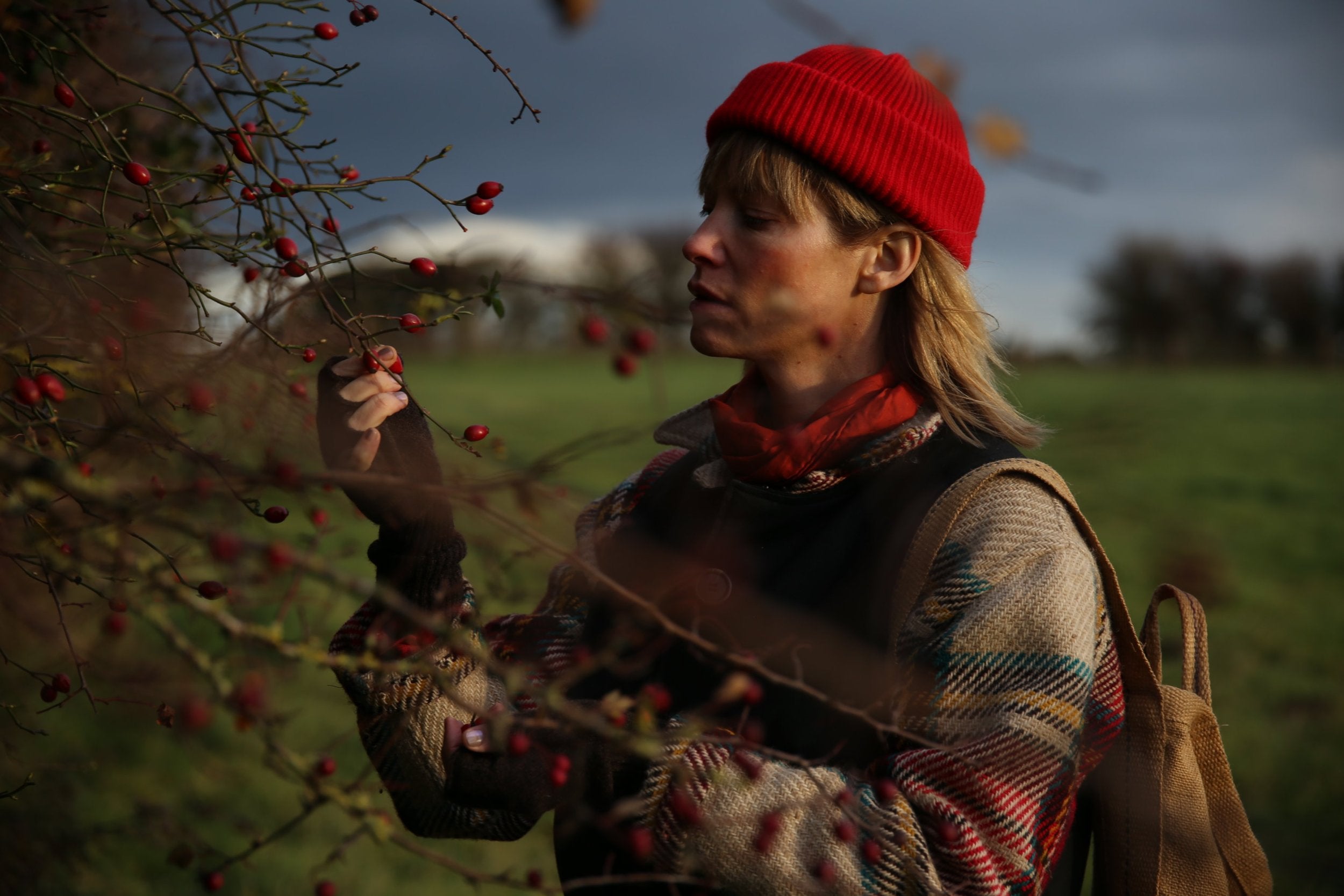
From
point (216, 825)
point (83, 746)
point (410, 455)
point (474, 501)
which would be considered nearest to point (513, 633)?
point (410, 455)

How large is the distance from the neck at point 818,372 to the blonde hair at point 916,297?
0.05 m

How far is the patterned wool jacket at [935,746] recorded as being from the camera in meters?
1.63

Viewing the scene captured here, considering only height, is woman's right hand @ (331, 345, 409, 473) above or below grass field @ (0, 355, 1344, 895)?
above

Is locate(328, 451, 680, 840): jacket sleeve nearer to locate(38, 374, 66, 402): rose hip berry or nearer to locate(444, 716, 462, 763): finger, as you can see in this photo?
locate(444, 716, 462, 763): finger

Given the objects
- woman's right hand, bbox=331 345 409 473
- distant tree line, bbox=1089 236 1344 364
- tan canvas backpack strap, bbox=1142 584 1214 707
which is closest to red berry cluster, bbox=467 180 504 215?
woman's right hand, bbox=331 345 409 473

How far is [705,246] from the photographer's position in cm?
214

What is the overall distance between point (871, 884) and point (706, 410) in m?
1.15

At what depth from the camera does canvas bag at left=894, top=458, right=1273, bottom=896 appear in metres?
1.85

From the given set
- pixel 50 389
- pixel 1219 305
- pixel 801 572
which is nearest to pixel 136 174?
pixel 50 389

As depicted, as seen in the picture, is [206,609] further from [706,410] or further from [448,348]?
[448,348]

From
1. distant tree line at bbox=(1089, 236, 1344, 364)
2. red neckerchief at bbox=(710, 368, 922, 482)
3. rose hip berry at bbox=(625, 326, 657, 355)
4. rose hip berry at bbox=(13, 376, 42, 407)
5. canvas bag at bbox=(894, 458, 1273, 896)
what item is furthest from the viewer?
distant tree line at bbox=(1089, 236, 1344, 364)

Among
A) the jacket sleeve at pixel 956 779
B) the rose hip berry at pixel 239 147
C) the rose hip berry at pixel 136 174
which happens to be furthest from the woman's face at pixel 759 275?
the rose hip berry at pixel 136 174

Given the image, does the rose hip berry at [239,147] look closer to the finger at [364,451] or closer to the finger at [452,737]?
the finger at [364,451]

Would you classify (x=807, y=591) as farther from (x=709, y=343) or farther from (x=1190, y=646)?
(x=1190, y=646)
